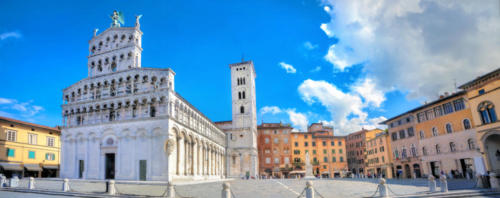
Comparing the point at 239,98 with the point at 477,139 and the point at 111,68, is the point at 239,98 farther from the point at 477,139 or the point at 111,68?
the point at 477,139

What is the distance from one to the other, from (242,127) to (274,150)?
1064cm

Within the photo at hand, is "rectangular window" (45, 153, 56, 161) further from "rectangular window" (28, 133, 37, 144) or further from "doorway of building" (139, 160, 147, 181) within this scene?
"doorway of building" (139, 160, 147, 181)

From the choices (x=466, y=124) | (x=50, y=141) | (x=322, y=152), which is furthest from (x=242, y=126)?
(x=466, y=124)

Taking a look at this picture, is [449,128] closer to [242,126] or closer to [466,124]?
[466,124]

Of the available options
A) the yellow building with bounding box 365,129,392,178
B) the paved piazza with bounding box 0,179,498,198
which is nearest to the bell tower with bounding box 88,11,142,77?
the paved piazza with bounding box 0,179,498,198

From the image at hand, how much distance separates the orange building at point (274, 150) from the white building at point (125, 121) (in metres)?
27.4

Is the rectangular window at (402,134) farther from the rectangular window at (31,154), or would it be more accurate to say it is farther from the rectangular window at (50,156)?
the rectangular window at (31,154)

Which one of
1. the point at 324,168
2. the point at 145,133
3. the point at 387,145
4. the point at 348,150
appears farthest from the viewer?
the point at 348,150

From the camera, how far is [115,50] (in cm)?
4250

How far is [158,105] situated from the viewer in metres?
36.7

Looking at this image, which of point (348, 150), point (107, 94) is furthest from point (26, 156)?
point (348, 150)

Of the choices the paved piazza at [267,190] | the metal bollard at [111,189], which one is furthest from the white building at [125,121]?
the metal bollard at [111,189]

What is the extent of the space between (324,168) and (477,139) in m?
43.5

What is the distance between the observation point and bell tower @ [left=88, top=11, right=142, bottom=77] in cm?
4178
